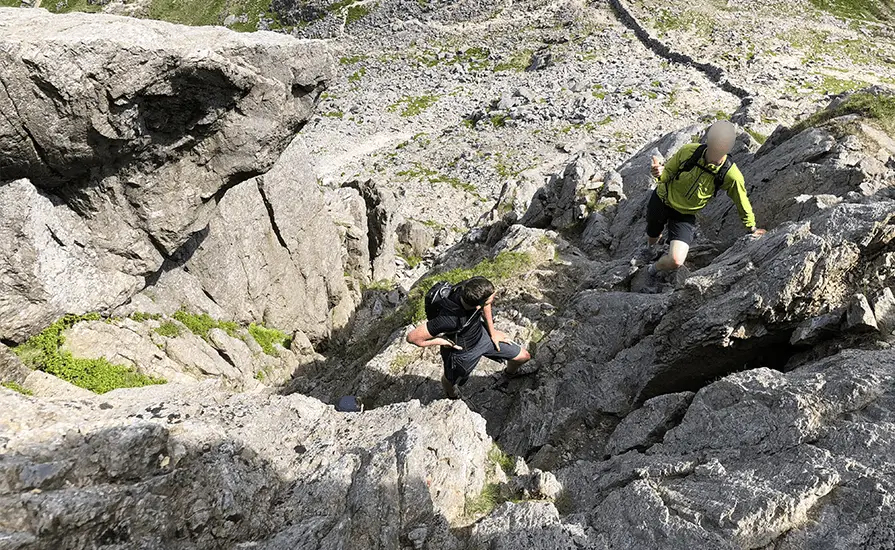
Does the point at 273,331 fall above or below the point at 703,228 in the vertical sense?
below

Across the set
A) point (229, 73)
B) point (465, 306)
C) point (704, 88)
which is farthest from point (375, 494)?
point (704, 88)

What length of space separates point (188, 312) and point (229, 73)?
8.85 metres

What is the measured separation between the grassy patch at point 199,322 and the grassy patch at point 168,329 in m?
0.65

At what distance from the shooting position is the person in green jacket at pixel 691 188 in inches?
427

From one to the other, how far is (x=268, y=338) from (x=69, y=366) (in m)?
7.72

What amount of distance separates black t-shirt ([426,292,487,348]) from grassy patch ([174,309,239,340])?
10765 millimetres

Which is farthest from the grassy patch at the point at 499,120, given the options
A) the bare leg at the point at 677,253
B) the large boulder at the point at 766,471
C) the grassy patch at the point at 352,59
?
the large boulder at the point at 766,471

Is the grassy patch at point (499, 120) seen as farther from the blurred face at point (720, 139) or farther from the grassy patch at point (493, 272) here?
the blurred face at point (720, 139)

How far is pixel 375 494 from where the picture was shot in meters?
7.11

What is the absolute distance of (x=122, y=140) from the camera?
1295 centimetres

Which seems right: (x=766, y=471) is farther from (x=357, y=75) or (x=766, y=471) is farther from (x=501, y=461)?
(x=357, y=75)

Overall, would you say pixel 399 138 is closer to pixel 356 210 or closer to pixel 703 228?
pixel 356 210

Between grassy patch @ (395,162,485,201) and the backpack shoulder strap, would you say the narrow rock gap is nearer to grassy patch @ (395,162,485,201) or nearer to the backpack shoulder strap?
the backpack shoulder strap

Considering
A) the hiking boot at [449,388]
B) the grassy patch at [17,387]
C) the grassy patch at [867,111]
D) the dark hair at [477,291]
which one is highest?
the dark hair at [477,291]
